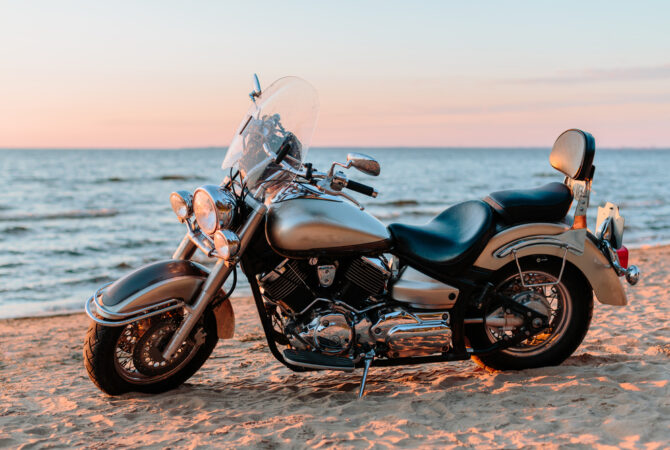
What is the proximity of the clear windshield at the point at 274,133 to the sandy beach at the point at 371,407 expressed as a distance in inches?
55.5

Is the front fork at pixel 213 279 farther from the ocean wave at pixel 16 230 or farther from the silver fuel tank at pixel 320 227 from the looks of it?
the ocean wave at pixel 16 230

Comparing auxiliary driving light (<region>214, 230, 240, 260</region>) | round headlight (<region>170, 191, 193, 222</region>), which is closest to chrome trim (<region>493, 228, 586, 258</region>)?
auxiliary driving light (<region>214, 230, 240, 260</region>)

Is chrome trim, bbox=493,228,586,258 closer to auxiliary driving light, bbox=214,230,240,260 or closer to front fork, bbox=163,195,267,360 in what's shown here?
front fork, bbox=163,195,267,360

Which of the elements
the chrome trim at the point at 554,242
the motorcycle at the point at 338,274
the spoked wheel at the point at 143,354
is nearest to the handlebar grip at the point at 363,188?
the motorcycle at the point at 338,274

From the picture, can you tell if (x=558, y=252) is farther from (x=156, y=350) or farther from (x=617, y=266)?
(x=156, y=350)

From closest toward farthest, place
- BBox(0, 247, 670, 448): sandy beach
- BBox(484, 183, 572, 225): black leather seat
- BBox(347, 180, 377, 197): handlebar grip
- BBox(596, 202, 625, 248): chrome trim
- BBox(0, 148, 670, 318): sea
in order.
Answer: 1. BBox(0, 247, 670, 448): sandy beach
2. BBox(347, 180, 377, 197): handlebar grip
3. BBox(484, 183, 572, 225): black leather seat
4. BBox(596, 202, 625, 248): chrome trim
5. BBox(0, 148, 670, 318): sea

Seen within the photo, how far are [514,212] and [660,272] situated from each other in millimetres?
6118

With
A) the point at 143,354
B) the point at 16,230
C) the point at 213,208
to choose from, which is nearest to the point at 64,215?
the point at 16,230

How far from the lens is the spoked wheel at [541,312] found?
4023 mm

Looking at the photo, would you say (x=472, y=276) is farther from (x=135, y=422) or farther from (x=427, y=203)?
(x=427, y=203)

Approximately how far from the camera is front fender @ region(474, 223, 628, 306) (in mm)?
3924

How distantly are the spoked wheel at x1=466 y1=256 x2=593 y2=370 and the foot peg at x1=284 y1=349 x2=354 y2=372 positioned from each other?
939 millimetres

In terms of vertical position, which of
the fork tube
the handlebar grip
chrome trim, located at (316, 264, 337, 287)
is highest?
the handlebar grip

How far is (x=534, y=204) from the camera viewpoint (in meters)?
4.00
